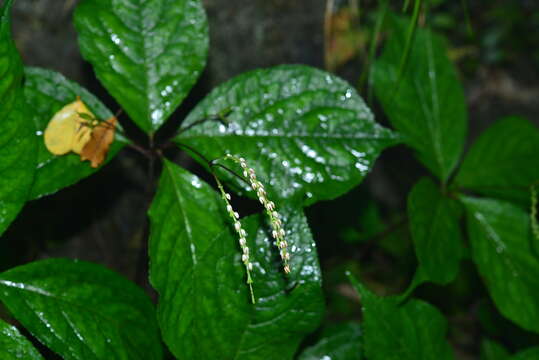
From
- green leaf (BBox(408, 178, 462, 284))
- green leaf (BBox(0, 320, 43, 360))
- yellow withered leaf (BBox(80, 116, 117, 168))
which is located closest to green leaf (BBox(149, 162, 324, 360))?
yellow withered leaf (BBox(80, 116, 117, 168))

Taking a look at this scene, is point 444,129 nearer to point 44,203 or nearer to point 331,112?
point 331,112

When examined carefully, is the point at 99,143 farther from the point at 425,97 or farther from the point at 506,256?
the point at 506,256

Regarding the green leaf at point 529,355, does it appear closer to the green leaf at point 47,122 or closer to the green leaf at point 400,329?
the green leaf at point 400,329

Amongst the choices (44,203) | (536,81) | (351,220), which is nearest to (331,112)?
(351,220)

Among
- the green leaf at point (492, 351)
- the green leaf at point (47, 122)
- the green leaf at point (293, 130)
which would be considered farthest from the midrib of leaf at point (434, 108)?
the green leaf at point (47, 122)

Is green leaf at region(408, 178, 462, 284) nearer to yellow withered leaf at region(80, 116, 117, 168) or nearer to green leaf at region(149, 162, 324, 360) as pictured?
green leaf at region(149, 162, 324, 360)

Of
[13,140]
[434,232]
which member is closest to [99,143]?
[13,140]
